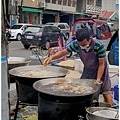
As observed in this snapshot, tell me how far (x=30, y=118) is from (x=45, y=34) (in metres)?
12.9

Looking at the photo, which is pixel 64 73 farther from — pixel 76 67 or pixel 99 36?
pixel 99 36

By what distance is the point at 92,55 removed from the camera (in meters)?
4.50

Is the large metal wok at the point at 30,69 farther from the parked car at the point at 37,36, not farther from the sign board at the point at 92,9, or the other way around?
the sign board at the point at 92,9

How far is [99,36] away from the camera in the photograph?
1697 centimetres

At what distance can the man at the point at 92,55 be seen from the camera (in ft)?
13.8

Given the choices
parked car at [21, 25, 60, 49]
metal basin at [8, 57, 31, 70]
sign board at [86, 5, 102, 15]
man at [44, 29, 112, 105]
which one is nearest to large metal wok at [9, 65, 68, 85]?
man at [44, 29, 112, 105]

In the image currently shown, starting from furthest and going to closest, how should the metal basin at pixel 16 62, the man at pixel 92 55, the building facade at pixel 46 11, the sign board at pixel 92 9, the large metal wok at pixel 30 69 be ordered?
the sign board at pixel 92 9
the building facade at pixel 46 11
the metal basin at pixel 16 62
the large metal wok at pixel 30 69
the man at pixel 92 55

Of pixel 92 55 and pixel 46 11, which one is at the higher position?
pixel 46 11

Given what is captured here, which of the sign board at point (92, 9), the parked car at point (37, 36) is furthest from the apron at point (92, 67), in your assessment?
the sign board at point (92, 9)

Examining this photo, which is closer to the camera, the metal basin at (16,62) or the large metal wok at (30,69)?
the large metal wok at (30,69)

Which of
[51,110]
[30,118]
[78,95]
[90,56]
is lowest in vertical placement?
[30,118]

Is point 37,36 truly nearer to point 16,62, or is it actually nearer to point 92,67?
point 16,62

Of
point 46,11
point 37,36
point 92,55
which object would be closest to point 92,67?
point 92,55

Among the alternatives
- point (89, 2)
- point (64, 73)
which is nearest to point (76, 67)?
point (64, 73)
